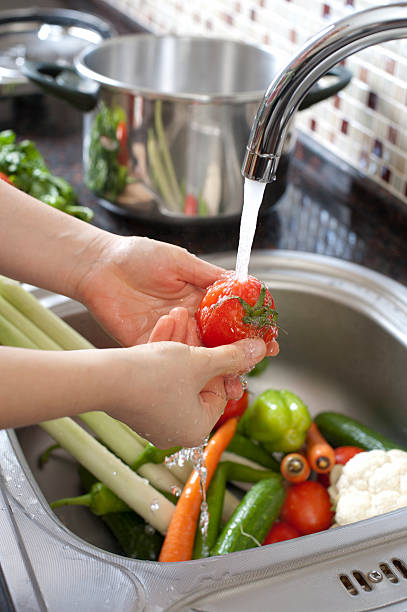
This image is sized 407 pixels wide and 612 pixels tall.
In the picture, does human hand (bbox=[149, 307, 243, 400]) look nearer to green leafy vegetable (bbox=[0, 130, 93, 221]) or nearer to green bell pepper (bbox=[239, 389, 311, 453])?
green bell pepper (bbox=[239, 389, 311, 453])

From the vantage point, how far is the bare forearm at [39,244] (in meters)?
0.97

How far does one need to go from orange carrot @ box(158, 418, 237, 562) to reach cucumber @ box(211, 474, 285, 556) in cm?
4

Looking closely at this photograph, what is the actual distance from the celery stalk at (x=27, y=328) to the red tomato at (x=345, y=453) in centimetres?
50

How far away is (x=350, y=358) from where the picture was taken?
132 cm

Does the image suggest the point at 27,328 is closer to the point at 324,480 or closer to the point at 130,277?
the point at 130,277

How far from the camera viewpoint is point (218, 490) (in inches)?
42.9

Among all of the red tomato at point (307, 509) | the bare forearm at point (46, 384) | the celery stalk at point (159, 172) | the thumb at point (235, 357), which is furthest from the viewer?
the celery stalk at point (159, 172)

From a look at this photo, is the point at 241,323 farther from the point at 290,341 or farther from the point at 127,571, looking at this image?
the point at 290,341

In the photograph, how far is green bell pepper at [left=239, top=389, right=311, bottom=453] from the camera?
3.79ft

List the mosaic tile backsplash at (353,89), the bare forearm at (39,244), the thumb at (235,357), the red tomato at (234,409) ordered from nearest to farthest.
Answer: the thumb at (235,357), the bare forearm at (39,244), the red tomato at (234,409), the mosaic tile backsplash at (353,89)

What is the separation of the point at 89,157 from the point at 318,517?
2.77 ft

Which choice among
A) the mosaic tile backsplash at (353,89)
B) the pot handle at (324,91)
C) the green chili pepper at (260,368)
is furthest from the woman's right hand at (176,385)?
the mosaic tile backsplash at (353,89)

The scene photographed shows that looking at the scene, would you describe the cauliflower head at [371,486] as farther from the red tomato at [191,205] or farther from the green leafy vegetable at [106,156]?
the green leafy vegetable at [106,156]

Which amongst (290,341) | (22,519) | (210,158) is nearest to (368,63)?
(210,158)
